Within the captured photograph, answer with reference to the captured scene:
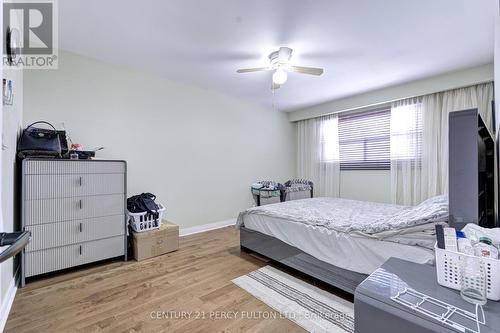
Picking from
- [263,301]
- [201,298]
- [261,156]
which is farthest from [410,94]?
[201,298]

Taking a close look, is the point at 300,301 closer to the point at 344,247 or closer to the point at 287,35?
the point at 344,247

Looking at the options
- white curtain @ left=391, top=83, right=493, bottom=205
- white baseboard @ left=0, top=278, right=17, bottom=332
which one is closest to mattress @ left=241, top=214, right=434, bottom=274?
white baseboard @ left=0, top=278, right=17, bottom=332

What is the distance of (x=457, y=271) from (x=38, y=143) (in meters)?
3.34

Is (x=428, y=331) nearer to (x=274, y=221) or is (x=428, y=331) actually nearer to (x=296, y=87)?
(x=274, y=221)

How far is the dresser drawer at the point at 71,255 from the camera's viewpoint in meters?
2.18

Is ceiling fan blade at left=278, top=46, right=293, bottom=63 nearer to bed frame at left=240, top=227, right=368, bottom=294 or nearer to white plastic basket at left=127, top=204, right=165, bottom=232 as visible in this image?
bed frame at left=240, top=227, right=368, bottom=294

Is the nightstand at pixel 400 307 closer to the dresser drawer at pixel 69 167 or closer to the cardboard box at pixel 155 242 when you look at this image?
the cardboard box at pixel 155 242

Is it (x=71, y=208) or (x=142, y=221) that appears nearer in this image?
(x=71, y=208)

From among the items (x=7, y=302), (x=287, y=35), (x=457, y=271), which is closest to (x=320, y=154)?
(x=287, y=35)

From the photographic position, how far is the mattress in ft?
5.43

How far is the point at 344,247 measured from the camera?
193cm

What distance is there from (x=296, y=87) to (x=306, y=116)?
54.1 inches

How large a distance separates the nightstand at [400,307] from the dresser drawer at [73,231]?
104 inches

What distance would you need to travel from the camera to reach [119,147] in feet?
10.2
